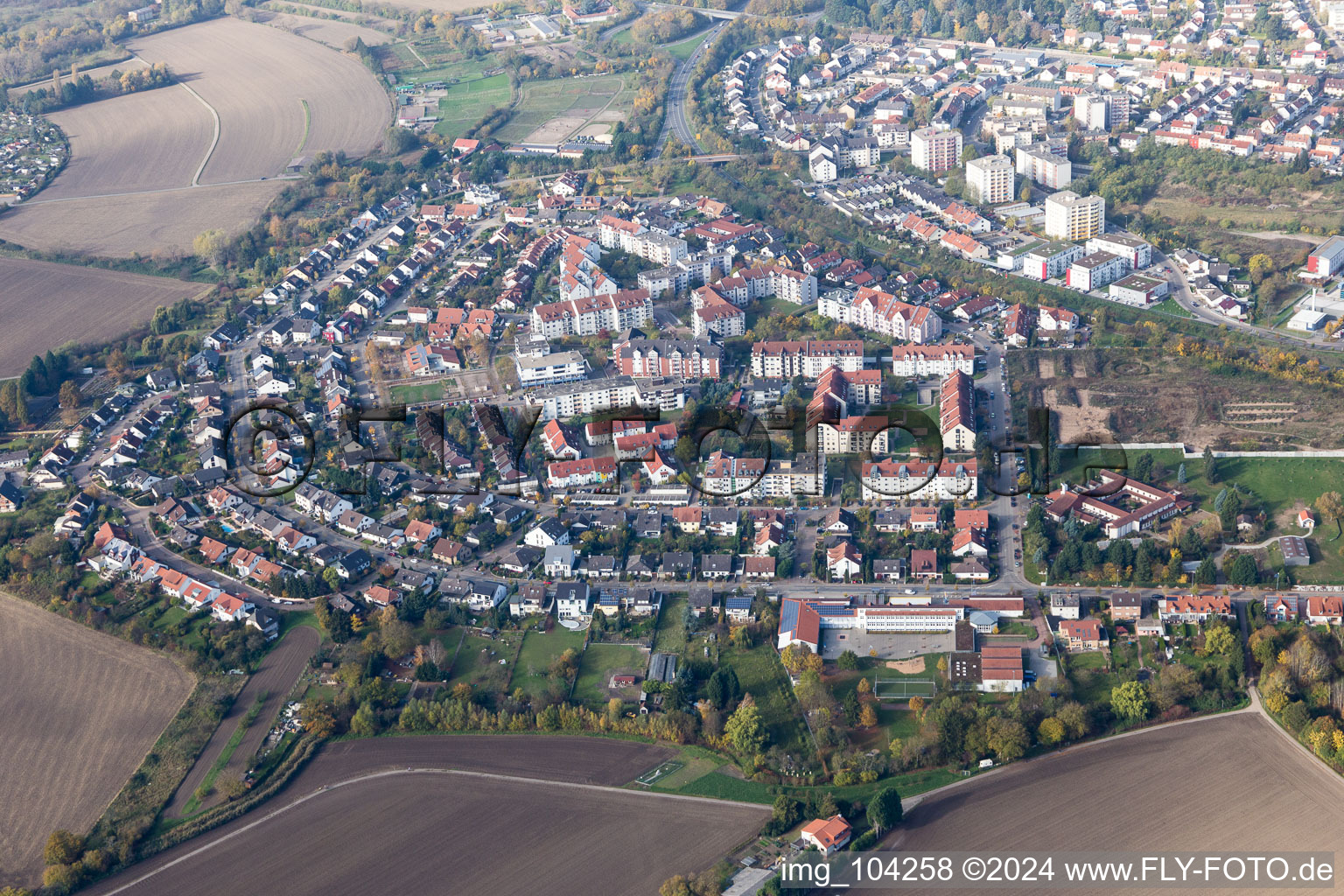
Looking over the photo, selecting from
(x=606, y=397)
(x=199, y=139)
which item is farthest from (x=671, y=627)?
(x=199, y=139)

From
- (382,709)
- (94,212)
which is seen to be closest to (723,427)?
(382,709)

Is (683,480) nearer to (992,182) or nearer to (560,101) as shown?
(992,182)

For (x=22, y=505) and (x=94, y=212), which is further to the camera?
(x=94, y=212)

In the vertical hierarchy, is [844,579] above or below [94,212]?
below

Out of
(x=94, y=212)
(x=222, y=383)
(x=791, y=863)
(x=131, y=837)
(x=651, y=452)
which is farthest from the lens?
(x=94, y=212)

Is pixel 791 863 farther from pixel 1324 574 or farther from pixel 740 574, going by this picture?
pixel 1324 574

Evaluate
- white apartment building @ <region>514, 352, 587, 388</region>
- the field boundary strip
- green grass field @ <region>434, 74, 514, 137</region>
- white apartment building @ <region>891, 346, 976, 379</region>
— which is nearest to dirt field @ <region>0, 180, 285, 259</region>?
green grass field @ <region>434, 74, 514, 137</region>
